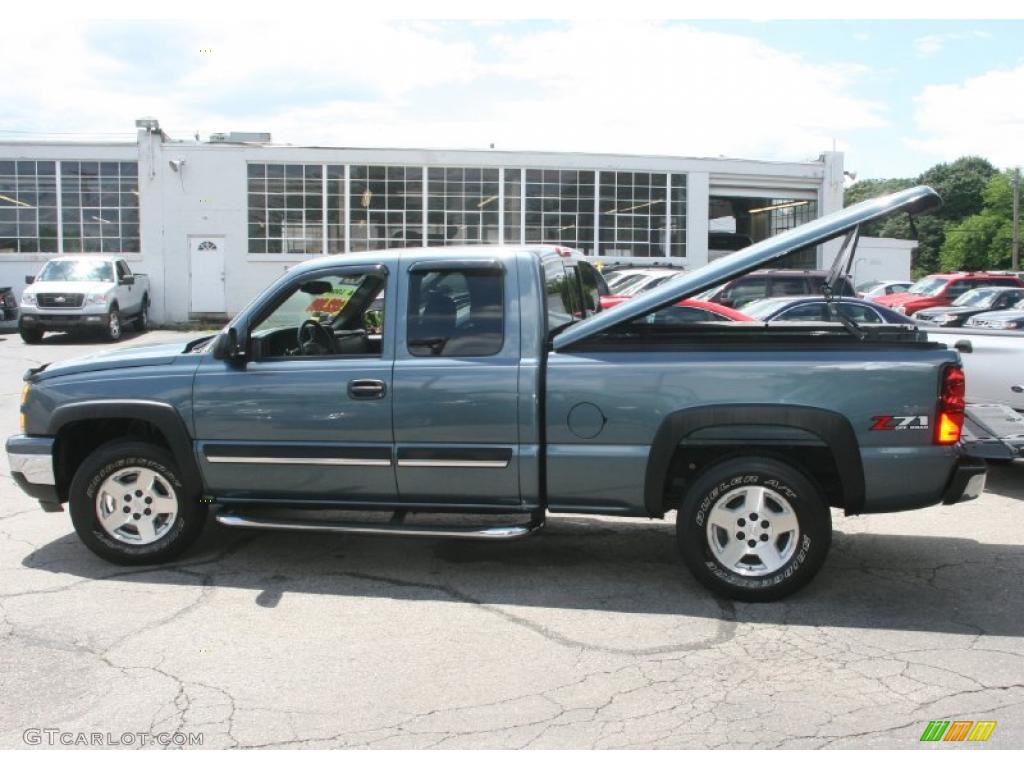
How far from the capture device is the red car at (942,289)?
83.8 ft

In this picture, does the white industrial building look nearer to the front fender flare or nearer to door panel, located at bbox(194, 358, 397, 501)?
the front fender flare

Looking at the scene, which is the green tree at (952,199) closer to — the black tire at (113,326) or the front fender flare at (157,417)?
the black tire at (113,326)

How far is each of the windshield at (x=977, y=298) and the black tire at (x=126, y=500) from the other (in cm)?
2150

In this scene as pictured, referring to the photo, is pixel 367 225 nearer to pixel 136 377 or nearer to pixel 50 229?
pixel 50 229

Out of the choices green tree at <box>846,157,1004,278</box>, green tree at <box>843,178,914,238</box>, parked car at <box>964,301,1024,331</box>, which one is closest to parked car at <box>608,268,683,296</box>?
parked car at <box>964,301,1024,331</box>

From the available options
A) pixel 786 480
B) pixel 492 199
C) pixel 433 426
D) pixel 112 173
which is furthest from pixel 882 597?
pixel 112 173

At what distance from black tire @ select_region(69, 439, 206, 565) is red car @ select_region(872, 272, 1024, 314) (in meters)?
22.6

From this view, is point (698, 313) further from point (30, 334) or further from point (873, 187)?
point (873, 187)

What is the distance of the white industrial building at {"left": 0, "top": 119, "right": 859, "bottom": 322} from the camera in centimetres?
2823

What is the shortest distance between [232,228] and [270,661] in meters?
25.6

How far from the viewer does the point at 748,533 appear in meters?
5.25

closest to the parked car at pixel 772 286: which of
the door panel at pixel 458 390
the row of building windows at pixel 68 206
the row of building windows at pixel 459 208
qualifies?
the door panel at pixel 458 390

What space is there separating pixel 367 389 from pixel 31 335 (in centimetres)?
1968

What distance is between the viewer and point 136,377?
583 centimetres
